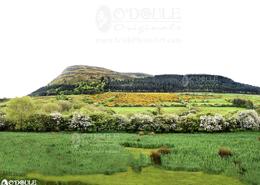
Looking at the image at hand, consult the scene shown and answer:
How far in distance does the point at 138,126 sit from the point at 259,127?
10.4 metres

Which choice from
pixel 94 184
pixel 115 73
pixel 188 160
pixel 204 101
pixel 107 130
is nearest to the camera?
pixel 94 184

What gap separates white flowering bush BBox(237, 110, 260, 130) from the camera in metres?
39.2

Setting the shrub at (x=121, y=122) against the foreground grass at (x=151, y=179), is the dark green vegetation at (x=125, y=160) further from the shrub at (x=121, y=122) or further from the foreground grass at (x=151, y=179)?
the shrub at (x=121, y=122)

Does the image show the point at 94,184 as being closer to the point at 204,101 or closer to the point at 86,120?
the point at 86,120

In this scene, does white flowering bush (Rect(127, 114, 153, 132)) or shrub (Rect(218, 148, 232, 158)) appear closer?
shrub (Rect(218, 148, 232, 158))

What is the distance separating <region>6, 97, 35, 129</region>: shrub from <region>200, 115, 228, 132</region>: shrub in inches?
564

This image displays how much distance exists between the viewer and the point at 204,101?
61.5 metres

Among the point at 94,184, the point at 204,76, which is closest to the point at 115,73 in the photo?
the point at 204,76

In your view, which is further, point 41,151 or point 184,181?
point 41,151

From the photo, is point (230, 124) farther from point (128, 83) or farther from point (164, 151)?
point (128, 83)

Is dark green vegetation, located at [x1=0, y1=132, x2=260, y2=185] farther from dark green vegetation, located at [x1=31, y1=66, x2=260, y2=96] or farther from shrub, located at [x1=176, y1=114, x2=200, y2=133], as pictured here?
dark green vegetation, located at [x1=31, y1=66, x2=260, y2=96]

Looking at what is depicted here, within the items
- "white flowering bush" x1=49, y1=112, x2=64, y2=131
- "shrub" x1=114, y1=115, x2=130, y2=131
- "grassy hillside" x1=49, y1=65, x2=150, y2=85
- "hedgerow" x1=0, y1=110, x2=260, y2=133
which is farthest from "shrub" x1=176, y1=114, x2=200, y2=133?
"grassy hillside" x1=49, y1=65, x2=150, y2=85

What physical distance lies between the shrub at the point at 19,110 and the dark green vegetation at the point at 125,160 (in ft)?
17.3

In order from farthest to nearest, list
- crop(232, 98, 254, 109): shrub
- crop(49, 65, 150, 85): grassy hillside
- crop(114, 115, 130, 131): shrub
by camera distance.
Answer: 1. crop(49, 65, 150, 85): grassy hillside
2. crop(232, 98, 254, 109): shrub
3. crop(114, 115, 130, 131): shrub
